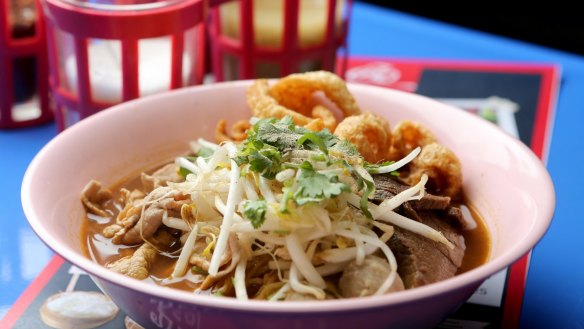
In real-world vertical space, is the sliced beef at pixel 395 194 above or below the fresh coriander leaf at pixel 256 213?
below

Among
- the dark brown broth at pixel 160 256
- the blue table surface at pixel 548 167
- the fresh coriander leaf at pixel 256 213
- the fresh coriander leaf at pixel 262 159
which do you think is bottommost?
the blue table surface at pixel 548 167

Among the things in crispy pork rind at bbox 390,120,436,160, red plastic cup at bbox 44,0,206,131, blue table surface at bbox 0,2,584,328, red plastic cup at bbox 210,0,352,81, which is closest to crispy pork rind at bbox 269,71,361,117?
crispy pork rind at bbox 390,120,436,160

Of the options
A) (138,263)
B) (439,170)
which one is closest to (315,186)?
(138,263)

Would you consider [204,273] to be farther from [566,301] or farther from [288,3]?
[288,3]

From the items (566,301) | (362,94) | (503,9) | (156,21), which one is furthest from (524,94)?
(503,9)

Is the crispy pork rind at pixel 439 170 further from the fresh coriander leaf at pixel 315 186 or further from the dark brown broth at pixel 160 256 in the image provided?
the fresh coriander leaf at pixel 315 186

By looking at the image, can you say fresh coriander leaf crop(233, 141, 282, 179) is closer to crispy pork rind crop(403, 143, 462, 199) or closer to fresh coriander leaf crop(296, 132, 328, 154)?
fresh coriander leaf crop(296, 132, 328, 154)

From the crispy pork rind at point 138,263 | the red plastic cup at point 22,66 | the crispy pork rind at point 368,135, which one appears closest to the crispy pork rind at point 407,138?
the crispy pork rind at point 368,135
